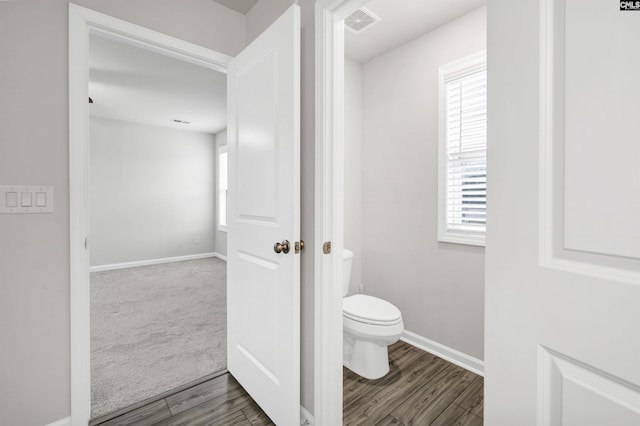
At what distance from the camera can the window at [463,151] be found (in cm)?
198

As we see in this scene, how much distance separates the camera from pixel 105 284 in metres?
4.12

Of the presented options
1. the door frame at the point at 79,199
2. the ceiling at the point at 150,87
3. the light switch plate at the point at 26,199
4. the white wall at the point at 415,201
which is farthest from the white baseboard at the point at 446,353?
the ceiling at the point at 150,87

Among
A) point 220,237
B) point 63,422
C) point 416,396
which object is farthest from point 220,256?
point 416,396

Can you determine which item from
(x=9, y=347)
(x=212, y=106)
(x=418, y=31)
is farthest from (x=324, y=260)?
(x=212, y=106)

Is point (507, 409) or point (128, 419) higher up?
point (507, 409)

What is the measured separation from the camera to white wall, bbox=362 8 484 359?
204 centimetres

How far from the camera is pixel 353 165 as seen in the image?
2.69 metres

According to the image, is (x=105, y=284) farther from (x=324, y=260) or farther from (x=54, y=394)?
(x=324, y=260)

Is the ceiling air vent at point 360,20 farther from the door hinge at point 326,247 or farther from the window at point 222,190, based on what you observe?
the window at point 222,190

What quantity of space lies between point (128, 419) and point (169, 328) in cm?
123

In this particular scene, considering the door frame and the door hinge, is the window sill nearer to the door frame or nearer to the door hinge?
the door hinge

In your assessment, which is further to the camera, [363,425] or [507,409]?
[363,425]

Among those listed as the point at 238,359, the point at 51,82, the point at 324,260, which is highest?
the point at 51,82

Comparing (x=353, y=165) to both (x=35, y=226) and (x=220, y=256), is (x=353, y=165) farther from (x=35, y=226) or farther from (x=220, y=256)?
(x=220, y=256)
